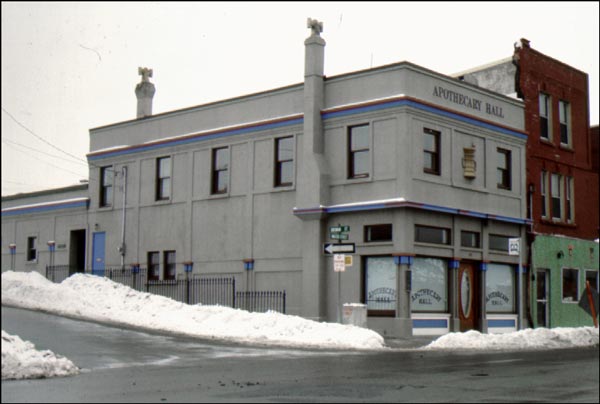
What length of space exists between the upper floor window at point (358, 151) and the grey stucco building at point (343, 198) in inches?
1.9

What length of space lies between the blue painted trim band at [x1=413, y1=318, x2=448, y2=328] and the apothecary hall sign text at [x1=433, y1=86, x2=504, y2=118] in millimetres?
7562

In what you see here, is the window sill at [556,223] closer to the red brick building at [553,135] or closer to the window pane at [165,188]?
the red brick building at [553,135]

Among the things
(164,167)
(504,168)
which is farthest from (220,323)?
(504,168)

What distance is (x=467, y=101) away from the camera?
3086cm

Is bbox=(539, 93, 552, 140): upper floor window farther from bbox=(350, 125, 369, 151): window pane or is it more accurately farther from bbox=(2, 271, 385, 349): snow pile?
bbox=(2, 271, 385, 349): snow pile

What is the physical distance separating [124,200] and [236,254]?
6.75 metres

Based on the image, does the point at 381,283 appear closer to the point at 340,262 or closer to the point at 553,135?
the point at 340,262

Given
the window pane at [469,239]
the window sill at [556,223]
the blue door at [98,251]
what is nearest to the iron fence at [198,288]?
the blue door at [98,251]

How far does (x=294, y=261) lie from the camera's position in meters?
30.3

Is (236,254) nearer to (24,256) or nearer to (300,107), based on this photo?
(300,107)

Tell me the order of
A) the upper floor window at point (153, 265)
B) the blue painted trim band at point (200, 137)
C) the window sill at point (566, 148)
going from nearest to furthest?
the blue painted trim band at point (200, 137) < the upper floor window at point (153, 265) < the window sill at point (566, 148)

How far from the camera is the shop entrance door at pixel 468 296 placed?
30.1 metres

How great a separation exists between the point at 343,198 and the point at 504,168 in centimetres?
732

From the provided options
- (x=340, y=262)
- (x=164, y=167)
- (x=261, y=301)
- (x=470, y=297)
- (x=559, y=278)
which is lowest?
(x=261, y=301)
